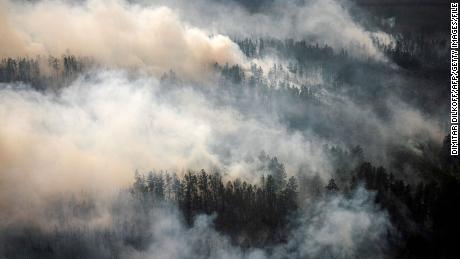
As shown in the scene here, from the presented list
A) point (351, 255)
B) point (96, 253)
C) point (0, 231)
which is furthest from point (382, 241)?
point (0, 231)

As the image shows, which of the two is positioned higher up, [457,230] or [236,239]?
[457,230]

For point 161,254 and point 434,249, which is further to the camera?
point 161,254

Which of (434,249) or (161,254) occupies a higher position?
(434,249)

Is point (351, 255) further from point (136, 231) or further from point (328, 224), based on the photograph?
point (136, 231)

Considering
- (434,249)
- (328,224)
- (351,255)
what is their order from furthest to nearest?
(328,224)
(351,255)
(434,249)

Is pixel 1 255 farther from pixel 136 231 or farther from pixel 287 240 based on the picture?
pixel 287 240

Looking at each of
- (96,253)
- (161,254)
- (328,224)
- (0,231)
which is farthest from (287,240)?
(0,231)

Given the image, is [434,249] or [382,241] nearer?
[434,249]

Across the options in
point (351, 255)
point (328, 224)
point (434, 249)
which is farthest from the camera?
point (328, 224)

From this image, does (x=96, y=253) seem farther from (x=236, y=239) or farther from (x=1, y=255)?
(x=236, y=239)
